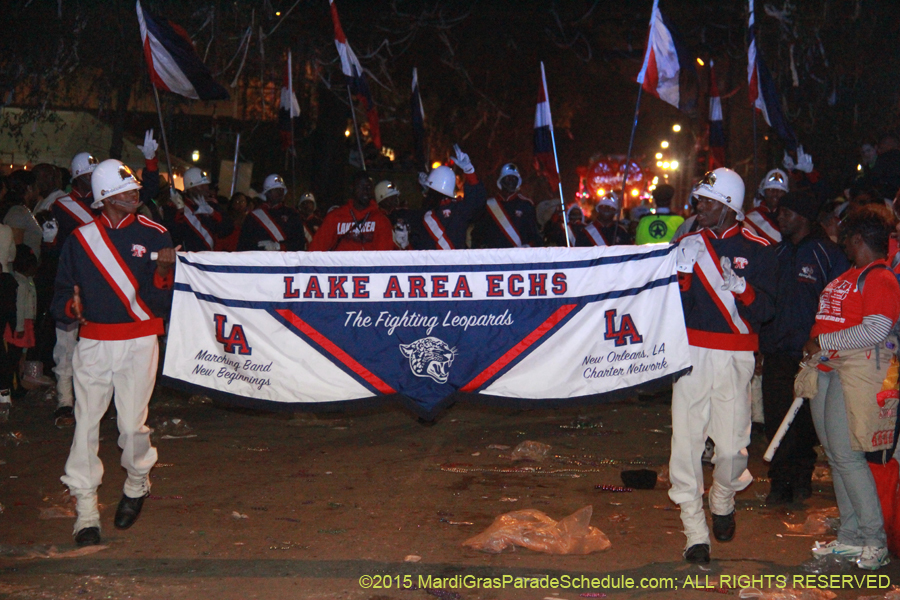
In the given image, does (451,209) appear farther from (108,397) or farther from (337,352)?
(108,397)

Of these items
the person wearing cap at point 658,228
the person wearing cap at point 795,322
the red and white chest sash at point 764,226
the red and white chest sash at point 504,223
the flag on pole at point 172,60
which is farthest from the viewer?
the red and white chest sash at point 504,223

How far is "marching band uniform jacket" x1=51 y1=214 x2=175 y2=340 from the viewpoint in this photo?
20.1 ft

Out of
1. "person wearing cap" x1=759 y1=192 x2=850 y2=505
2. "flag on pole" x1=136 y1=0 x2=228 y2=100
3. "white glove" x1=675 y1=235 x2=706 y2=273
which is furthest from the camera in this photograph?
"flag on pole" x1=136 y1=0 x2=228 y2=100

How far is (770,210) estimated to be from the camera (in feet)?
33.8

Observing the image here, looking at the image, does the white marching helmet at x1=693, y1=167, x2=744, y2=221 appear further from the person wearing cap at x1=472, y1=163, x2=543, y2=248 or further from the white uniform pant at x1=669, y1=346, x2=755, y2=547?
the person wearing cap at x1=472, y1=163, x2=543, y2=248

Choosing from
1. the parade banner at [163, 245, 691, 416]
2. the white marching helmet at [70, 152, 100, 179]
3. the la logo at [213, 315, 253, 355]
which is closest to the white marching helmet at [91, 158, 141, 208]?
the parade banner at [163, 245, 691, 416]

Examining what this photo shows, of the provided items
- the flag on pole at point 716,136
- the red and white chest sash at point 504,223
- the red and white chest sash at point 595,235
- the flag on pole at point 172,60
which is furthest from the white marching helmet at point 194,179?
the flag on pole at point 716,136

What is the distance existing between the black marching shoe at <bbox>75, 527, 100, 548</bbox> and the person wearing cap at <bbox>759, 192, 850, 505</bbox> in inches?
190

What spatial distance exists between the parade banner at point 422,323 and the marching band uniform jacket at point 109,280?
0.66ft

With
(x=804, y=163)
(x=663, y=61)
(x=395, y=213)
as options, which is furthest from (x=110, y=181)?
(x=804, y=163)

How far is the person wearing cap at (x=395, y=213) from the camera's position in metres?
12.2

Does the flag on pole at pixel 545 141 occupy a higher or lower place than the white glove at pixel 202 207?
higher

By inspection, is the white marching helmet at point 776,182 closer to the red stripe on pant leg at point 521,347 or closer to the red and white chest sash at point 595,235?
the red and white chest sash at point 595,235

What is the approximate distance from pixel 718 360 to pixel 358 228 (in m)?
5.67
